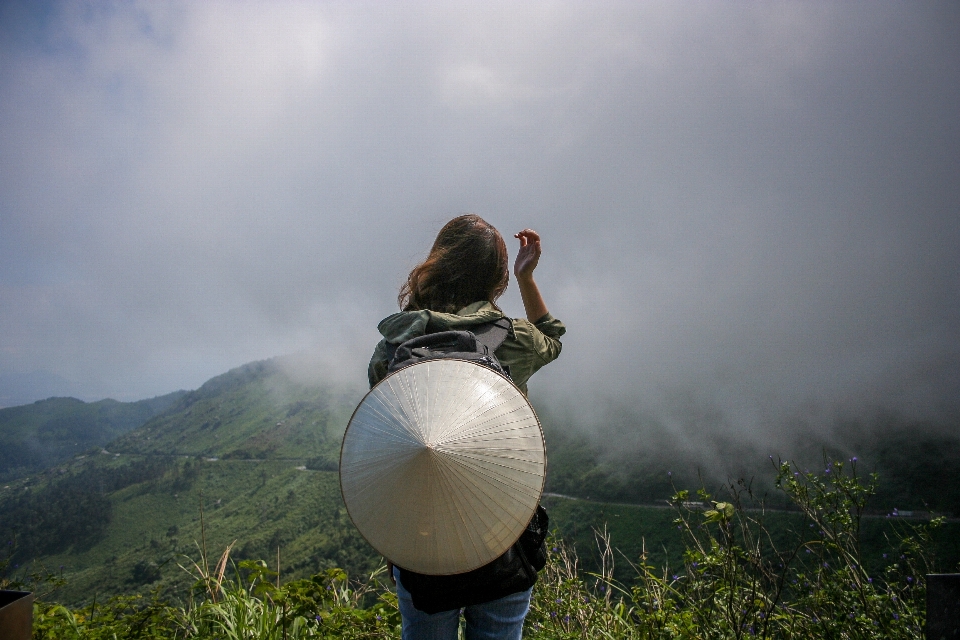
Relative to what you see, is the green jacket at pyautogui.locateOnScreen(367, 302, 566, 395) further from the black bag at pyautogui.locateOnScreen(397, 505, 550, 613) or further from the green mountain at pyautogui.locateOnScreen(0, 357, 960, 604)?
the green mountain at pyautogui.locateOnScreen(0, 357, 960, 604)

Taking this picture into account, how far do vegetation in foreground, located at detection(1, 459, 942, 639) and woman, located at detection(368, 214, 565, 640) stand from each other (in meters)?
1.22

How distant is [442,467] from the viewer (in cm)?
129

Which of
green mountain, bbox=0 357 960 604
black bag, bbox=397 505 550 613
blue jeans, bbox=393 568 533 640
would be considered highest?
black bag, bbox=397 505 550 613

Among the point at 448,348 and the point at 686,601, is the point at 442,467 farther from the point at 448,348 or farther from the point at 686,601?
the point at 686,601

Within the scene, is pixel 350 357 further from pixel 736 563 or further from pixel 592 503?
pixel 736 563

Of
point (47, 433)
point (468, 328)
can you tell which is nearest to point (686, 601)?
point (468, 328)

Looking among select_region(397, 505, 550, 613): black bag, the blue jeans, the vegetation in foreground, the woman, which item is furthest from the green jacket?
the vegetation in foreground

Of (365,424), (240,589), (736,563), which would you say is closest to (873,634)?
(736,563)

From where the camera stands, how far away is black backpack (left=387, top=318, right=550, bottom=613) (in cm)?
143

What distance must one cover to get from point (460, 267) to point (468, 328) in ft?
0.96

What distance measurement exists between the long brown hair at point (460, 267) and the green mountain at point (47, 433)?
190 metres

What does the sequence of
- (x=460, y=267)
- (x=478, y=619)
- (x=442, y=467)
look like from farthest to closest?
(x=460, y=267) < (x=478, y=619) < (x=442, y=467)

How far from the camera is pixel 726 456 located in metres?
68.7

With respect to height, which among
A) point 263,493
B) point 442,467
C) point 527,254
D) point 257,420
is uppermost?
point 527,254
